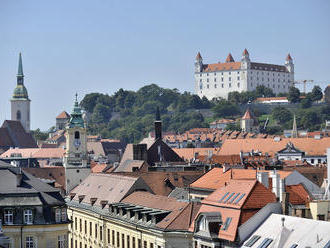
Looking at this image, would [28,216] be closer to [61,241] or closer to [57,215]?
[57,215]

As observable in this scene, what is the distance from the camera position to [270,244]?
43.3 meters

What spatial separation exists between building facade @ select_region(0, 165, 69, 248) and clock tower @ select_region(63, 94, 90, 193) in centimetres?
4586

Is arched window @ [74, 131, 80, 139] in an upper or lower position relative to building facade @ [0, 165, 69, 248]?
upper

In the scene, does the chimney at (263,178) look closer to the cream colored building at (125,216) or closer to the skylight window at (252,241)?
the cream colored building at (125,216)

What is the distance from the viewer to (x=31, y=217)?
175 feet

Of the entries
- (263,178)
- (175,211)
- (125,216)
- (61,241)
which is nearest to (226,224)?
(263,178)

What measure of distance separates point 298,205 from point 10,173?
1899 centimetres

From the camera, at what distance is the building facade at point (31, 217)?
174ft

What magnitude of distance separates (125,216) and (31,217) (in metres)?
12.4

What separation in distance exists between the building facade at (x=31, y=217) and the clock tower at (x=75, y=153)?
45.9 m

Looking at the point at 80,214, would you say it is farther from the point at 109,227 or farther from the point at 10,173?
the point at 10,173

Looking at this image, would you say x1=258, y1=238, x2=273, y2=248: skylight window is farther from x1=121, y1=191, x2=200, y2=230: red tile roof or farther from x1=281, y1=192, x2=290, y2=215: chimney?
x1=121, y1=191, x2=200, y2=230: red tile roof

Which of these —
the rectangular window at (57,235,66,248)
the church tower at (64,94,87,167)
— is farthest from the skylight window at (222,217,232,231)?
the church tower at (64,94,87,167)

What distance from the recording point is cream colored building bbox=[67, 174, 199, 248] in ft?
178
